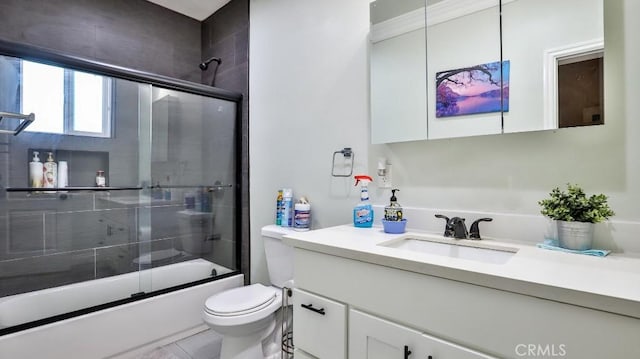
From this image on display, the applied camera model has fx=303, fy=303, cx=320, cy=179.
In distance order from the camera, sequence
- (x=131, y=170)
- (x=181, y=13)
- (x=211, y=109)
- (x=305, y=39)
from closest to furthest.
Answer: (x=305, y=39) → (x=131, y=170) → (x=211, y=109) → (x=181, y=13)

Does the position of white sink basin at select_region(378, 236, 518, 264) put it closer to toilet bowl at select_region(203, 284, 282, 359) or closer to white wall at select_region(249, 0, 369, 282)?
white wall at select_region(249, 0, 369, 282)

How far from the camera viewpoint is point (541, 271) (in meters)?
0.76

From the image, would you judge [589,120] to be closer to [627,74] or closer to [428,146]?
[627,74]

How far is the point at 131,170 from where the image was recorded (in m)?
2.26

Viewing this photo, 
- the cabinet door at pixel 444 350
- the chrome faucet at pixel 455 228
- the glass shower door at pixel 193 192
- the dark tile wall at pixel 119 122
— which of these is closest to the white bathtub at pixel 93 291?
the glass shower door at pixel 193 192

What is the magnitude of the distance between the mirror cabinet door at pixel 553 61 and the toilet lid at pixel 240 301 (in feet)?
4.63

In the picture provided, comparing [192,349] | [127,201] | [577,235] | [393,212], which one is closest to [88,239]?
[127,201]

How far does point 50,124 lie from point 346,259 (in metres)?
2.19

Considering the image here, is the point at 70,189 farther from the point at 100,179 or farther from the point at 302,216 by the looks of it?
the point at 302,216

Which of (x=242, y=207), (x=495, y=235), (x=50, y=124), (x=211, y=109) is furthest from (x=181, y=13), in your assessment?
(x=495, y=235)

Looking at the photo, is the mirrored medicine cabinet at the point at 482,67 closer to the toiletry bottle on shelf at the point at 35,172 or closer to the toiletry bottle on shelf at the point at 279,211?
the toiletry bottle on shelf at the point at 279,211

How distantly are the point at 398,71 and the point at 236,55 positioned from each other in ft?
5.08

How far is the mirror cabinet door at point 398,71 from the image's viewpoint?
143 centimetres

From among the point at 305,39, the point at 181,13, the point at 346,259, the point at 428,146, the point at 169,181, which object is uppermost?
the point at 181,13
